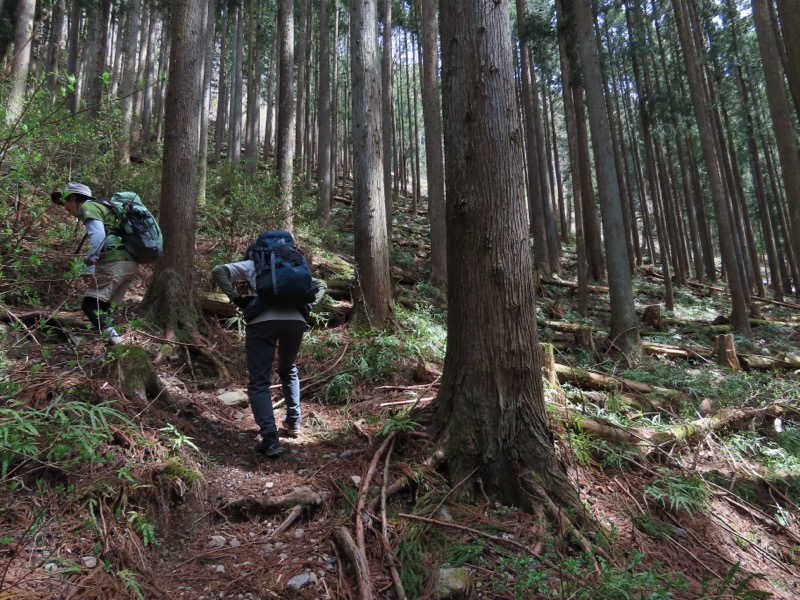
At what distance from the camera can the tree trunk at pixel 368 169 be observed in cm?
687

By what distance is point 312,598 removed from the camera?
2.13 m

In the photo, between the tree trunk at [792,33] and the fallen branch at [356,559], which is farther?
the tree trunk at [792,33]

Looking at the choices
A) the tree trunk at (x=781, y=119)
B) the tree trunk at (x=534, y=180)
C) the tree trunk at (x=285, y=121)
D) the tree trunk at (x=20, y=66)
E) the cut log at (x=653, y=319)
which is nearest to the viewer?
the tree trunk at (x=781, y=119)

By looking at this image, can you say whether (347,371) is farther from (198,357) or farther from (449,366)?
(449,366)

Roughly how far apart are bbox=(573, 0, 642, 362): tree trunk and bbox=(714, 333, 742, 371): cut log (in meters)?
1.36

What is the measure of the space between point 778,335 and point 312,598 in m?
14.4

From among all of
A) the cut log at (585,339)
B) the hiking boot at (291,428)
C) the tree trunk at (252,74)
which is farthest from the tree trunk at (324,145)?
the hiking boot at (291,428)

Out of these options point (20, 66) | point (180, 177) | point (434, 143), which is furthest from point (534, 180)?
point (20, 66)

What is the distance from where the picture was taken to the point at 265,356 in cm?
376

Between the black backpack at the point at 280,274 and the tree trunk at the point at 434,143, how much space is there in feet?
25.1

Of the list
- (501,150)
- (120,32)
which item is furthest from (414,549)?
(120,32)

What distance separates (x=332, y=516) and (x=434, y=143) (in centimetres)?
1124

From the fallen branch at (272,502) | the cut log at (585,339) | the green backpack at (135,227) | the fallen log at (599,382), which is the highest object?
the green backpack at (135,227)

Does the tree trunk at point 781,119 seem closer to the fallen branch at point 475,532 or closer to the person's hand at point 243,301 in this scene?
the fallen branch at point 475,532
